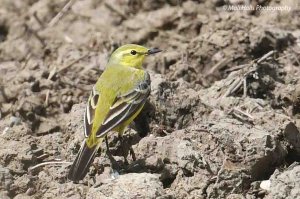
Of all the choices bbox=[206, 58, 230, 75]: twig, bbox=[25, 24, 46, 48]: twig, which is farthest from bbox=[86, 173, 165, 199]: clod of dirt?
bbox=[25, 24, 46, 48]: twig

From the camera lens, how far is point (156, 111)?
7840mm

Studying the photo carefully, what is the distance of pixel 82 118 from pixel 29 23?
3.30 metres

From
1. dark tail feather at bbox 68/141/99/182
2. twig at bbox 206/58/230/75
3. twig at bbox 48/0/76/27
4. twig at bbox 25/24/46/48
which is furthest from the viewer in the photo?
twig at bbox 48/0/76/27

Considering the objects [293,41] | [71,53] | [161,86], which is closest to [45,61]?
[71,53]

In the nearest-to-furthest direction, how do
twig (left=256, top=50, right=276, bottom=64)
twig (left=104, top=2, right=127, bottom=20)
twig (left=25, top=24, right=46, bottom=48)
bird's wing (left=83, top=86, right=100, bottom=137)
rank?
bird's wing (left=83, top=86, right=100, bottom=137) < twig (left=256, top=50, right=276, bottom=64) < twig (left=25, top=24, right=46, bottom=48) < twig (left=104, top=2, right=127, bottom=20)

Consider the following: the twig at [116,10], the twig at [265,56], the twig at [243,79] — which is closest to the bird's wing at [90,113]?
the twig at [243,79]

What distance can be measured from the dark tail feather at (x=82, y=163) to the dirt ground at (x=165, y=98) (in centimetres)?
13

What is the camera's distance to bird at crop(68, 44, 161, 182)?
6.66m

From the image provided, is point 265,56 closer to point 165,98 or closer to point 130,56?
point 165,98

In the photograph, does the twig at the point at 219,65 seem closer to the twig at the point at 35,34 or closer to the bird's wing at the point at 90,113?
the bird's wing at the point at 90,113

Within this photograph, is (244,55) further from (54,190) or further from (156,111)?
(54,190)

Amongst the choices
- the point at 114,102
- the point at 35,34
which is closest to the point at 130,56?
the point at 114,102

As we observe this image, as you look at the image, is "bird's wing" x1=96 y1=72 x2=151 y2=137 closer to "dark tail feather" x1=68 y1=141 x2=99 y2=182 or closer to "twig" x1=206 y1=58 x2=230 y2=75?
"dark tail feather" x1=68 y1=141 x2=99 y2=182

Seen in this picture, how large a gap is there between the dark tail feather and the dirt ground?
127 mm
